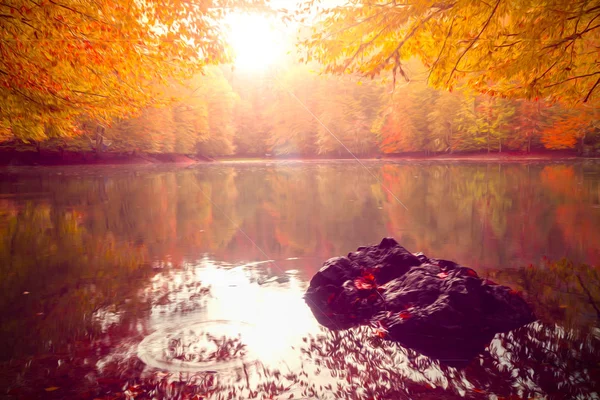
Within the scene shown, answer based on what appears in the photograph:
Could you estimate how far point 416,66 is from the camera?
206 feet

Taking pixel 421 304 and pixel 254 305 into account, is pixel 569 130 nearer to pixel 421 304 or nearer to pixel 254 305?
pixel 421 304

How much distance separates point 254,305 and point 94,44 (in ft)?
25.6

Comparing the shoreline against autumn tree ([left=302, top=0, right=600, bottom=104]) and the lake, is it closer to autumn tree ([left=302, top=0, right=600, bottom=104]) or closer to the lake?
the lake

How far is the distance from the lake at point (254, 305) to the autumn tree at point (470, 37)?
12.6ft

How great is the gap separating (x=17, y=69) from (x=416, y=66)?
58853 mm

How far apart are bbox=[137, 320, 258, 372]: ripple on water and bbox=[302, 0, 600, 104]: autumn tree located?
22.7 ft

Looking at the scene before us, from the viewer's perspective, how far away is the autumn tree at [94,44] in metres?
9.35

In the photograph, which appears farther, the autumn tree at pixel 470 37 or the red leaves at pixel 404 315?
the autumn tree at pixel 470 37

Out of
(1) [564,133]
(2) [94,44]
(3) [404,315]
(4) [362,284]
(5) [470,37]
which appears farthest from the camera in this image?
(1) [564,133]

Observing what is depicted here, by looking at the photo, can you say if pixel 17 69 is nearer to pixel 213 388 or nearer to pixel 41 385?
pixel 41 385

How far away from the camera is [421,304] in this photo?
231 inches

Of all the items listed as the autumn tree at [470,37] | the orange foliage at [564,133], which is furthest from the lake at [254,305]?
the orange foliage at [564,133]

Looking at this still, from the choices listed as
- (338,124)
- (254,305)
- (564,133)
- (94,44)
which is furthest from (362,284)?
(338,124)

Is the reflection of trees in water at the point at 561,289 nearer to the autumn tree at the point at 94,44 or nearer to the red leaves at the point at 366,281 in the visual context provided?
the red leaves at the point at 366,281
